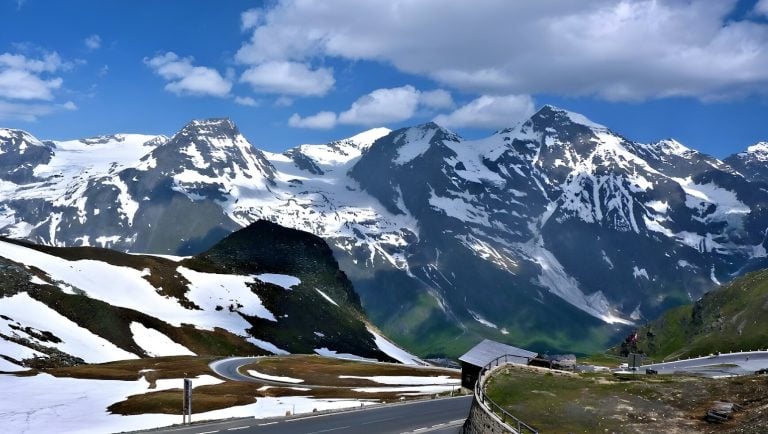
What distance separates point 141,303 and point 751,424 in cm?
17972

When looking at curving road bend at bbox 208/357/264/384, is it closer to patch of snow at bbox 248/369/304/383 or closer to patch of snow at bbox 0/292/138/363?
patch of snow at bbox 248/369/304/383

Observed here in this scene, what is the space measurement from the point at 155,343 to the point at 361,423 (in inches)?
4645

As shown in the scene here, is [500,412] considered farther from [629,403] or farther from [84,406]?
[84,406]

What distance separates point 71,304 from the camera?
545ft

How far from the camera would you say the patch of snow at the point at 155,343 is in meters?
168

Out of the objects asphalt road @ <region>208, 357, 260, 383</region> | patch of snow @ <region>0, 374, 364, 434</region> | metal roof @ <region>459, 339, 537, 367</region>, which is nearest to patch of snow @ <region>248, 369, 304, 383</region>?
asphalt road @ <region>208, 357, 260, 383</region>

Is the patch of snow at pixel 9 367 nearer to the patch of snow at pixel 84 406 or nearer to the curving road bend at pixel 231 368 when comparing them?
the patch of snow at pixel 84 406

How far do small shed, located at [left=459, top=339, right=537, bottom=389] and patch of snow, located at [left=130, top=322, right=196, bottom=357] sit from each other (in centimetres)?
9247

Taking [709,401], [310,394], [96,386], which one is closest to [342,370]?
[310,394]

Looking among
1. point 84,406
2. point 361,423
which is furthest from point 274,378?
point 361,423

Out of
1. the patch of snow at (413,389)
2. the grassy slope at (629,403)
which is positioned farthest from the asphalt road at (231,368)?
the grassy slope at (629,403)

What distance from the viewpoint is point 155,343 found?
172 metres

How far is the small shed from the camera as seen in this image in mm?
92250

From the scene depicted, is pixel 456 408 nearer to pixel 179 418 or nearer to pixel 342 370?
pixel 179 418
